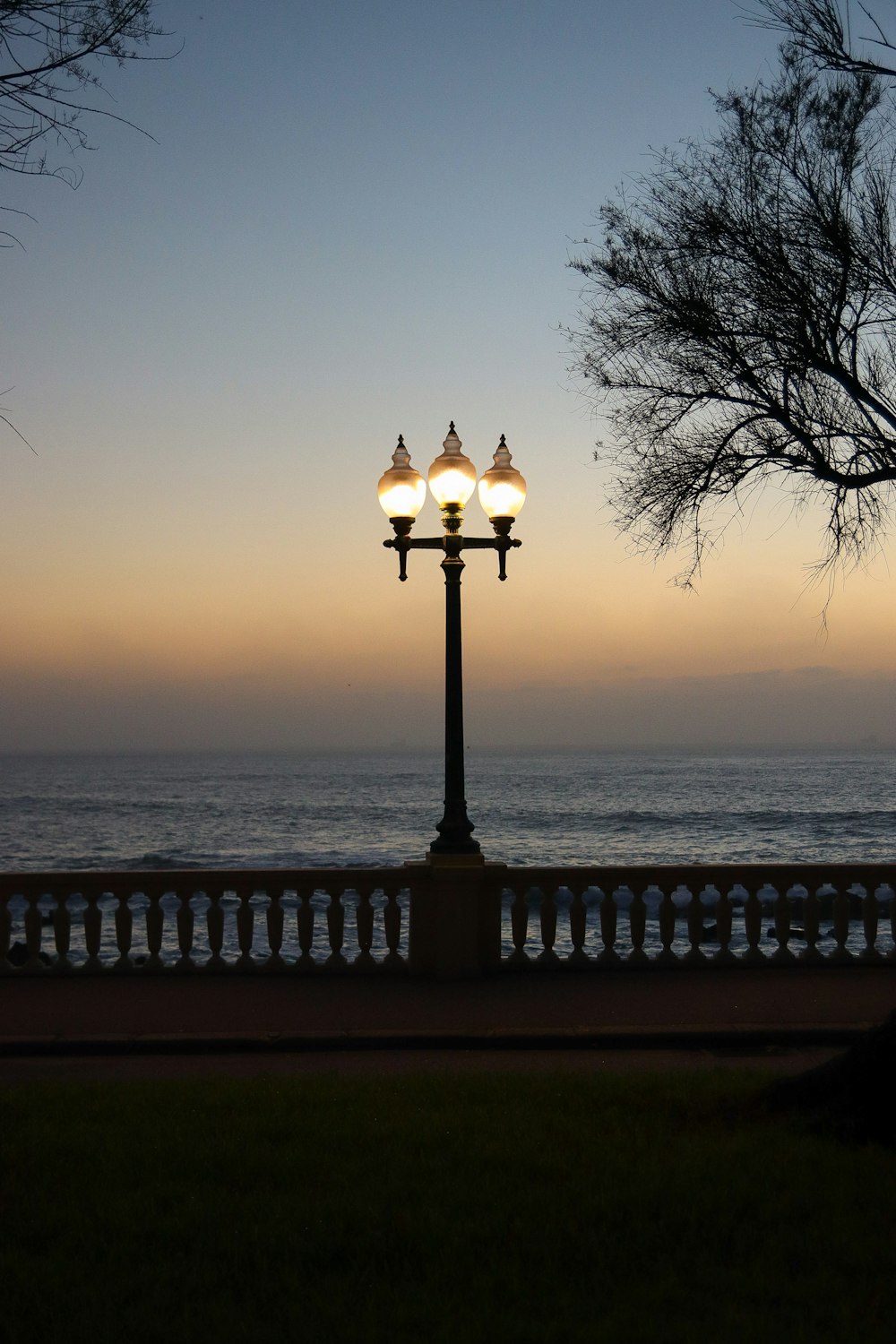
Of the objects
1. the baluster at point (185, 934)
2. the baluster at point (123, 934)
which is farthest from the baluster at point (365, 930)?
the baluster at point (123, 934)

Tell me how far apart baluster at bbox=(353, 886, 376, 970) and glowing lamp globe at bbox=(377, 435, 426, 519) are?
362 cm

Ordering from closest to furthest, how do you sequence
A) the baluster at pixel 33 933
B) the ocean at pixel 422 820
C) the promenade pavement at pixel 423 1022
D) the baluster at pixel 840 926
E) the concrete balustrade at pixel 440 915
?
1. the promenade pavement at pixel 423 1022
2. the concrete balustrade at pixel 440 915
3. the baluster at pixel 33 933
4. the baluster at pixel 840 926
5. the ocean at pixel 422 820

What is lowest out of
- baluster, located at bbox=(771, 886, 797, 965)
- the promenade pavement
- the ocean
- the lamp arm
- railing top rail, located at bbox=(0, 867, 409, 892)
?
the ocean

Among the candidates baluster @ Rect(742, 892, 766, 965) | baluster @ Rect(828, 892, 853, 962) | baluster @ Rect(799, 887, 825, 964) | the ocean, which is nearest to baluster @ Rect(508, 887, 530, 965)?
baluster @ Rect(742, 892, 766, 965)

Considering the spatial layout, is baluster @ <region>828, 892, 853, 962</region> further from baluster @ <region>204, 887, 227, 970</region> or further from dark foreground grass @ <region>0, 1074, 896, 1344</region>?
baluster @ <region>204, 887, 227, 970</region>

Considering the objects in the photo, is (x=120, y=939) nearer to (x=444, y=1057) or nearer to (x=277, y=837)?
(x=444, y=1057)

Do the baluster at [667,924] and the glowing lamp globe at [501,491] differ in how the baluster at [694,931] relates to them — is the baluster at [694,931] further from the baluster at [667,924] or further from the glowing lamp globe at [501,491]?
the glowing lamp globe at [501,491]

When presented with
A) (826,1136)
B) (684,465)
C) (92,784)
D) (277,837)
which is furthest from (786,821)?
(92,784)

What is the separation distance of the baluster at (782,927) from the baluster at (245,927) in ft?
→ 16.5

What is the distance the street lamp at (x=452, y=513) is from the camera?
10.5 m

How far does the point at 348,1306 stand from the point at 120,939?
720 centimetres

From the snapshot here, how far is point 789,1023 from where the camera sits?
8.45 m

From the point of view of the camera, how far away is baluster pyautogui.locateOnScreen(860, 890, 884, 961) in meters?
10.7

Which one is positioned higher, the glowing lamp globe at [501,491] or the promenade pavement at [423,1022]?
the glowing lamp globe at [501,491]
